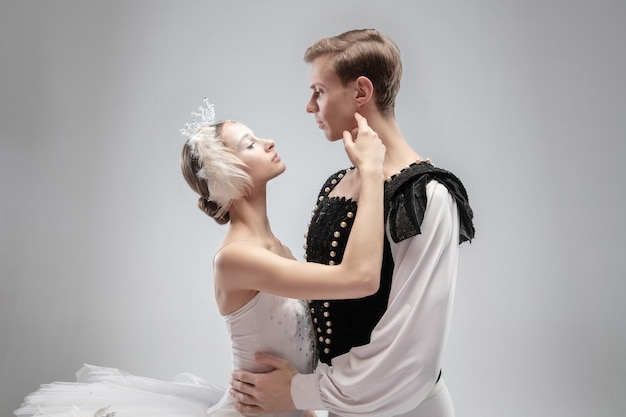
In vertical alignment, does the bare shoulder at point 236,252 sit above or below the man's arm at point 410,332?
above

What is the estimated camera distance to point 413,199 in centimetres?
242

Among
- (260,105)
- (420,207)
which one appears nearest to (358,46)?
(420,207)

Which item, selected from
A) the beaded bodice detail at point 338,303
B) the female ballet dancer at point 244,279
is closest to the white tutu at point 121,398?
the female ballet dancer at point 244,279

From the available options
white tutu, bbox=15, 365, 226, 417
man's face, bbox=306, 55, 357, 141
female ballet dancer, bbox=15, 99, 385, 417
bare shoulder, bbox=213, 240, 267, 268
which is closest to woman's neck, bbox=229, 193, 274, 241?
female ballet dancer, bbox=15, 99, 385, 417

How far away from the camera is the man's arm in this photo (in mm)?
2408

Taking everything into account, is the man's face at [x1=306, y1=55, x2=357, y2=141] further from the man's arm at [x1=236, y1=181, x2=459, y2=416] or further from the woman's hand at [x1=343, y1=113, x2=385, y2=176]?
the man's arm at [x1=236, y1=181, x2=459, y2=416]

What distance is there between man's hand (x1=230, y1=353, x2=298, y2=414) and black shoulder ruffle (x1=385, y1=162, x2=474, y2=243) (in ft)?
2.22

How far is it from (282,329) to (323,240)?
38 centimetres

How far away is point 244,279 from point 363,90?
82cm

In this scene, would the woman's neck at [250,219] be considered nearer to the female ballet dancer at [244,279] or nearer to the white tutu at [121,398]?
the female ballet dancer at [244,279]

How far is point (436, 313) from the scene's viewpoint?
7.92 feet

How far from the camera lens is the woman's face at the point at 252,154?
2842 millimetres

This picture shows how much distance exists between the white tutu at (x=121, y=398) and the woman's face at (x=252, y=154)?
933mm

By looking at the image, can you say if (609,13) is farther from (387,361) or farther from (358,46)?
(387,361)
